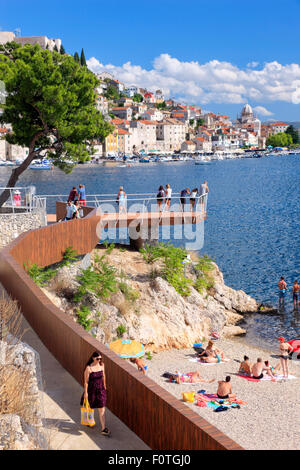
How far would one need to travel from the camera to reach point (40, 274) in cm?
1541

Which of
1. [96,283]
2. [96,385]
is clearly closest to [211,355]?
[96,283]

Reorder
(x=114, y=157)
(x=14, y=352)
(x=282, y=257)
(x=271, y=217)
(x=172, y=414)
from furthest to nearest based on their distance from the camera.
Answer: (x=114, y=157), (x=271, y=217), (x=282, y=257), (x=14, y=352), (x=172, y=414)

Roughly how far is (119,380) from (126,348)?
8.76m

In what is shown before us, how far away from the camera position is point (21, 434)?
18.3 feet

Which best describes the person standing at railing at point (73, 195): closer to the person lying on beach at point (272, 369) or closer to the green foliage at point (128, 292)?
the green foliage at point (128, 292)

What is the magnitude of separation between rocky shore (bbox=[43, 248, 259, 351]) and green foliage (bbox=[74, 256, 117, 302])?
21 centimetres

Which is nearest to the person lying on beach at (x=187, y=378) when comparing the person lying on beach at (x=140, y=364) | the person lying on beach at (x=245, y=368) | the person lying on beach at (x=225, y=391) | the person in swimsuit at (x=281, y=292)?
the person lying on beach at (x=140, y=364)

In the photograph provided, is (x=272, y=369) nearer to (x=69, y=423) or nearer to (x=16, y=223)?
(x=16, y=223)

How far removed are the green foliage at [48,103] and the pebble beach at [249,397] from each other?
37.1 feet

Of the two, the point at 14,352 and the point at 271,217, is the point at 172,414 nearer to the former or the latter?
the point at 14,352

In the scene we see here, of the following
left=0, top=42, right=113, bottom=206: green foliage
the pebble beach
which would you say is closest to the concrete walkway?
the pebble beach
